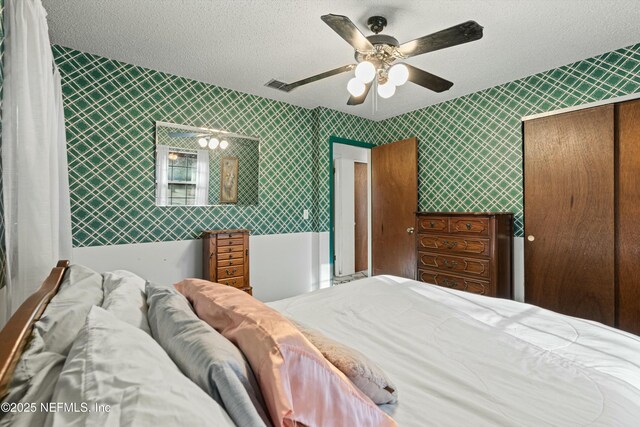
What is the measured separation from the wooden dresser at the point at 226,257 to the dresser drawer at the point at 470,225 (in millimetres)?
2140

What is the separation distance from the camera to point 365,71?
1.79 metres

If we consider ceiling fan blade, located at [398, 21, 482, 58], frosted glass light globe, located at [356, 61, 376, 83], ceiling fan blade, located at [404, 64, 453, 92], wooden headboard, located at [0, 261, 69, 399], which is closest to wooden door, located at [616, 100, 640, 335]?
ceiling fan blade, located at [404, 64, 453, 92]

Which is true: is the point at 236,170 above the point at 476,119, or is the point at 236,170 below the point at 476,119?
below

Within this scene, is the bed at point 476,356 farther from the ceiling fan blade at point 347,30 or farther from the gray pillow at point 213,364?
the ceiling fan blade at point 347,30

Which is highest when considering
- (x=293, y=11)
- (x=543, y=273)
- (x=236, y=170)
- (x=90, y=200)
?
(x=293, y=11)

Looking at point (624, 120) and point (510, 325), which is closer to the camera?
point (510, 325)

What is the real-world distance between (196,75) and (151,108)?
0.54m

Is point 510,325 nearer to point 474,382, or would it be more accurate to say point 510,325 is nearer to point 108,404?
point 474,382

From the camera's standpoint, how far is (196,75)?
9.87 feet

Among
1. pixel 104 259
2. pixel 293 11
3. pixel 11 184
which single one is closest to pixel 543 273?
pixel 293 11

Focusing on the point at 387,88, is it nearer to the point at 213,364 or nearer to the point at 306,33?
the point at 306,33

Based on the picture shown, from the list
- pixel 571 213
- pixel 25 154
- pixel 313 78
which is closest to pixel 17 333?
pixel 25 154

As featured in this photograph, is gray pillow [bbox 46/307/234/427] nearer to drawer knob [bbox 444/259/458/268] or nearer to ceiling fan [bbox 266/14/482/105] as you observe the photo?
ceiling fan [bbox 266/14/482/105]

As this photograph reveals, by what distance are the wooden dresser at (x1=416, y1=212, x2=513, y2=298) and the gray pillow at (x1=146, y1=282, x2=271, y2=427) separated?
2.79 meters
